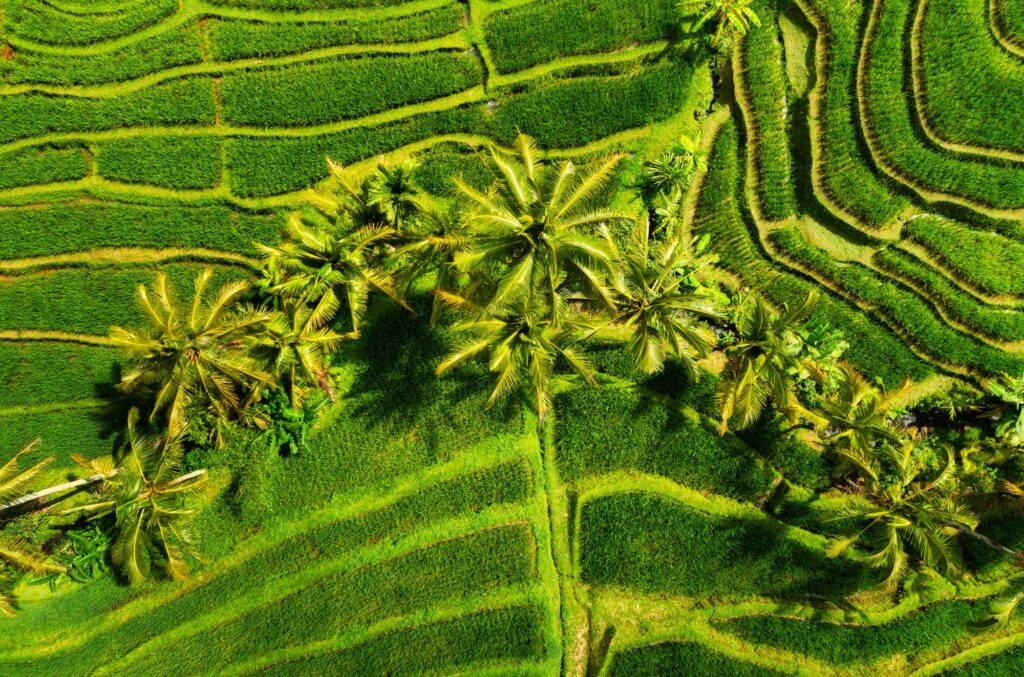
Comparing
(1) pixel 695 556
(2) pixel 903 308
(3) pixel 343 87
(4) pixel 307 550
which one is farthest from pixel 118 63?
(2) pixel 903 308

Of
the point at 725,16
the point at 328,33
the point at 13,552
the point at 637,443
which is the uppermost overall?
the point at 328,33

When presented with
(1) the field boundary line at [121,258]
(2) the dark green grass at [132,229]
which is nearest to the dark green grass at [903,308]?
(2) the dark green grass at [132,229]

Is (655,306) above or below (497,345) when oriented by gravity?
above

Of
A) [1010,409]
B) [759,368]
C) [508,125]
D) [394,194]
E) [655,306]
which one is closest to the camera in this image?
[655,306]

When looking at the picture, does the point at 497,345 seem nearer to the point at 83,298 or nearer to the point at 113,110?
the point at 83,298

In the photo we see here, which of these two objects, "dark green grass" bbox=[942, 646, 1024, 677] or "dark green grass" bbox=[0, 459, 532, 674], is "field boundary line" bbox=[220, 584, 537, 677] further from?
"dark green grass" bbox=[942, 646, 1024, 677]

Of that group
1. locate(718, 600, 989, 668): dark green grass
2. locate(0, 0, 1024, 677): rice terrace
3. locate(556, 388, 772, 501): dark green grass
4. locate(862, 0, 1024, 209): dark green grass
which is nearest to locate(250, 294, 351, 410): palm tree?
locate(0, 0, 1024, 677): rice terrace

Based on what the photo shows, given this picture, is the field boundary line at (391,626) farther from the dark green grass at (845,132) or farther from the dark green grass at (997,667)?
the dark green grass at (845,132)
